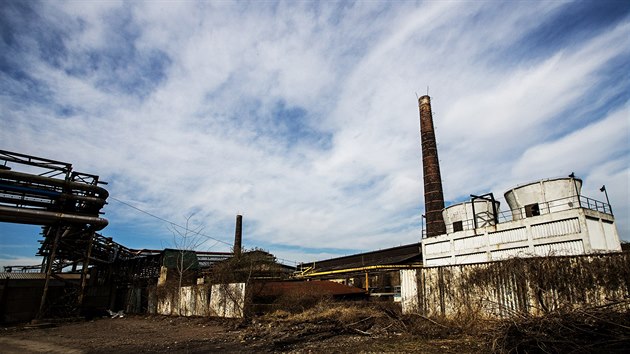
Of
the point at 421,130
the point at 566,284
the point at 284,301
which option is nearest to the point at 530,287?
the point at 566,284

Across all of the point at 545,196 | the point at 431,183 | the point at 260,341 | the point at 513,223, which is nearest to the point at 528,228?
the point at 513,223

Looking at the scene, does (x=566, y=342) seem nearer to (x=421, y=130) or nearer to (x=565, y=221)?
(x=565, y=221)

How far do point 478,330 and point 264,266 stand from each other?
46.9 feet

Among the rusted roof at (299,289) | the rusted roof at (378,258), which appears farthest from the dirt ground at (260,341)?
the rusted roof at (378,258)

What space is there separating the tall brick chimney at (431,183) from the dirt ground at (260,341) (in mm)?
16093

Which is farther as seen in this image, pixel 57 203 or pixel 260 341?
pixel 57 203

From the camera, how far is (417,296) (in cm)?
1485

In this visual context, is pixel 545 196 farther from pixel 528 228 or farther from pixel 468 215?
pixel 468 215

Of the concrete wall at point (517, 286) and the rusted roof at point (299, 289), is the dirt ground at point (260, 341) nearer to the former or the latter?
the concrete wall at point (517, 286)

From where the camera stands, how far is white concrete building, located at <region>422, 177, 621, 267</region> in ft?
58.4

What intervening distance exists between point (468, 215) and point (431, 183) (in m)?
3.91

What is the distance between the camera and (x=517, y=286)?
40.0 feet

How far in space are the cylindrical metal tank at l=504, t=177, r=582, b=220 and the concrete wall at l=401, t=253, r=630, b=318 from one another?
10577mm

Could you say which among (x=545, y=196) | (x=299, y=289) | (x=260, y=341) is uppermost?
(x=545, y=196)
